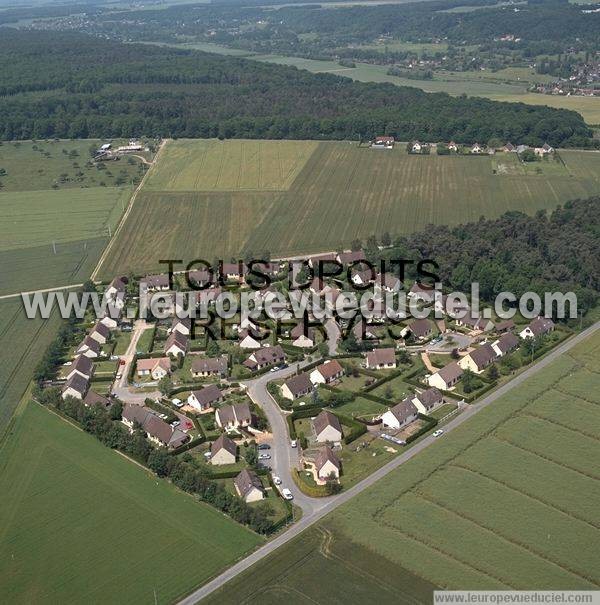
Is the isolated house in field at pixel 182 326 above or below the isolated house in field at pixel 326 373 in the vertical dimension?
above

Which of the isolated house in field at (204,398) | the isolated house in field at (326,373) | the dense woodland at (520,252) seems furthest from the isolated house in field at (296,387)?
the dense woodland at (520,252)

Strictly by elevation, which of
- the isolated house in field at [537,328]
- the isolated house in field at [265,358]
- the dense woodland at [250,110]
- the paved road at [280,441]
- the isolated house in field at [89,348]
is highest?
the dense woodland at [250,110]

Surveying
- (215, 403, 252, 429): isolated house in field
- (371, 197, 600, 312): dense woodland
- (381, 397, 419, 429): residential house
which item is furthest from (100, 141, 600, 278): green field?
(381, 397, 419, 429): residential house

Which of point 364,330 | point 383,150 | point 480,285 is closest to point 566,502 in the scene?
point 364,330

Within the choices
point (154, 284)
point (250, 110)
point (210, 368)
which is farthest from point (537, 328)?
point (250, 110)

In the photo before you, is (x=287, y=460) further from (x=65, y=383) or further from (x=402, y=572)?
(x=65, y=383)

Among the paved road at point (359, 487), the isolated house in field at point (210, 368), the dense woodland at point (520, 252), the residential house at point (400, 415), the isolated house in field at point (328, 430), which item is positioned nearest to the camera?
the paved road at point (359, 487)

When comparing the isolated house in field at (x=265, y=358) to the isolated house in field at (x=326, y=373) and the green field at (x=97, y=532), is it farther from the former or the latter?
the green field at (x=97, y=532)

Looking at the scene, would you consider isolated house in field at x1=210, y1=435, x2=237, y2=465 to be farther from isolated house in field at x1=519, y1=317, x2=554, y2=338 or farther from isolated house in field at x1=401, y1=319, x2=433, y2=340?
isolated house in field at x1=519, y1=317, x2=554, y2=338
